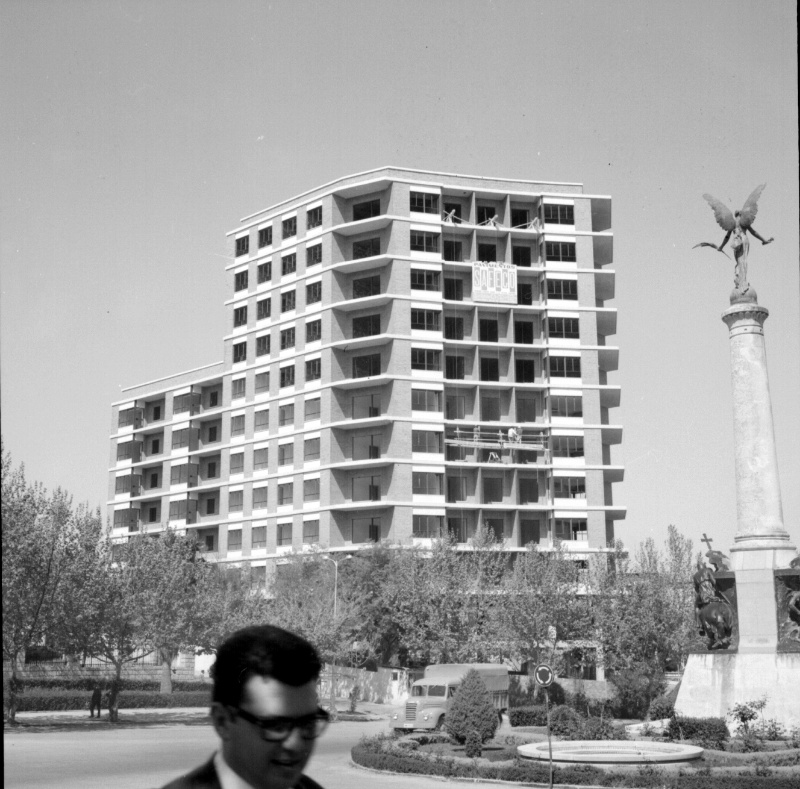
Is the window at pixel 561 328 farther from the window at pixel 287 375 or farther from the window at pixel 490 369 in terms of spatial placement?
the window at pixel 287 375

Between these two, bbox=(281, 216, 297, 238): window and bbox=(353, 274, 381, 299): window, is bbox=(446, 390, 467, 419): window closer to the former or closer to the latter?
bbox=(353, 274, 381, 299): window

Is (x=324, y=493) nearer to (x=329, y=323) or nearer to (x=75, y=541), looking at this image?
(x=329, y=323)

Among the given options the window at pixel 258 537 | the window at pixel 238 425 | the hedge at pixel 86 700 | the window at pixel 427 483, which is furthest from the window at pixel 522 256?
the hedge at pixel 86 700

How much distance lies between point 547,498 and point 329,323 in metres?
19.9

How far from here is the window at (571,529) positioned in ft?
241

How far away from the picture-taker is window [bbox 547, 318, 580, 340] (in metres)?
76.9

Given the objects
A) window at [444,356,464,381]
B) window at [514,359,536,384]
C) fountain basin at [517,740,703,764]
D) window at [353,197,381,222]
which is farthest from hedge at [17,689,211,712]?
window at [353,197,381,222]

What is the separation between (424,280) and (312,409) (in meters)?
12.2

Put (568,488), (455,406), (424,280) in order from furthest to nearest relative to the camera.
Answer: (455,406) → (424,280) → (568,488)

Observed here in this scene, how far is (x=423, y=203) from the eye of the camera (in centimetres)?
7625

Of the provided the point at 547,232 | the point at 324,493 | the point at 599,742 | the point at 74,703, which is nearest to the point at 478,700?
the point at 599,742

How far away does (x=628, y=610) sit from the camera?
52.8 m

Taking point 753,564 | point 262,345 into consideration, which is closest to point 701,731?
point 753,564

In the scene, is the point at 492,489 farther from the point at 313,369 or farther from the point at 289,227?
the point at 289,227
